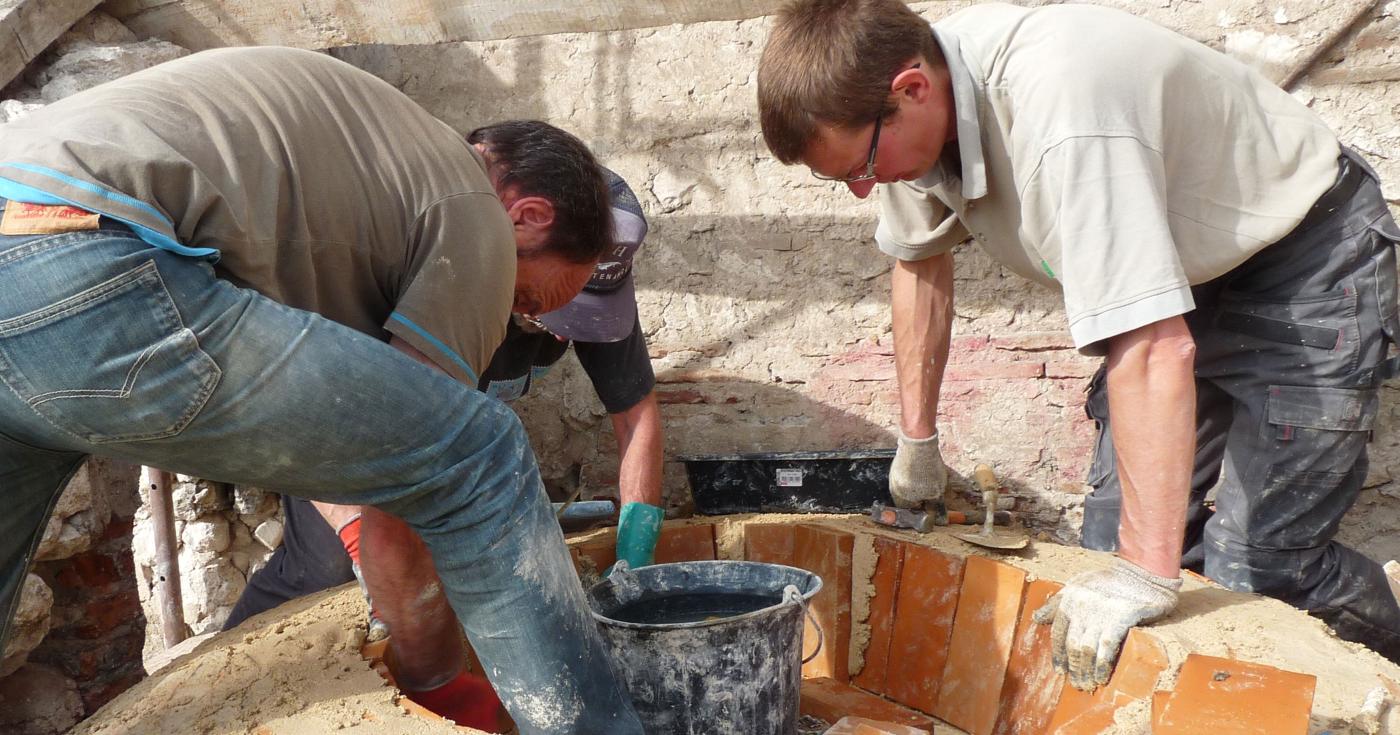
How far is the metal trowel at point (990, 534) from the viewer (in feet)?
9.77

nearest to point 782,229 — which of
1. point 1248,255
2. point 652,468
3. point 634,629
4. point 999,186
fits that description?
point 652,468

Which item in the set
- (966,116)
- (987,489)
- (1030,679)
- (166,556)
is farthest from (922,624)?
(166,556)

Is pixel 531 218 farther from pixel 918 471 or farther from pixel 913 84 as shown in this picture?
pixel 918 471

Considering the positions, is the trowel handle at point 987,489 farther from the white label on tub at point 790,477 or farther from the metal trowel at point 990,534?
the white label on tub at point 790,477

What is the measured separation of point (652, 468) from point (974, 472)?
120cm

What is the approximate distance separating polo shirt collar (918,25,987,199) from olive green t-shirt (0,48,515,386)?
3.61ft

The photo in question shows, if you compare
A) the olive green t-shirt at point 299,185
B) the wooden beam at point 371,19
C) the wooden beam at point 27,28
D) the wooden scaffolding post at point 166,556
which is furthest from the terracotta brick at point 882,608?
the wooden beam at point 27,28

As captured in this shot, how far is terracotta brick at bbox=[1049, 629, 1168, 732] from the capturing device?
7.21 feet

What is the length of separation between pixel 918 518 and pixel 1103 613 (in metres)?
0.97

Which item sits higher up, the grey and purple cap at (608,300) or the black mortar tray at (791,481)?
the grey and purple cap at (608,300)

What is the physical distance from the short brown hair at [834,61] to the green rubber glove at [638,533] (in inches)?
52.1

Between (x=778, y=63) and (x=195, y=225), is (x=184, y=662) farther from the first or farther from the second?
(x=778, y=63)

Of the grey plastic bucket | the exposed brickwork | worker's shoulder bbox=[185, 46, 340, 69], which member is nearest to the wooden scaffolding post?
the exposed brickwork

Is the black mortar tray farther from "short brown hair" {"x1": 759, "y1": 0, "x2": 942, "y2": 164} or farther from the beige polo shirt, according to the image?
"short brown hair" {"x1": 759, "y1": 0, "x2": 942, "y2": 164}
